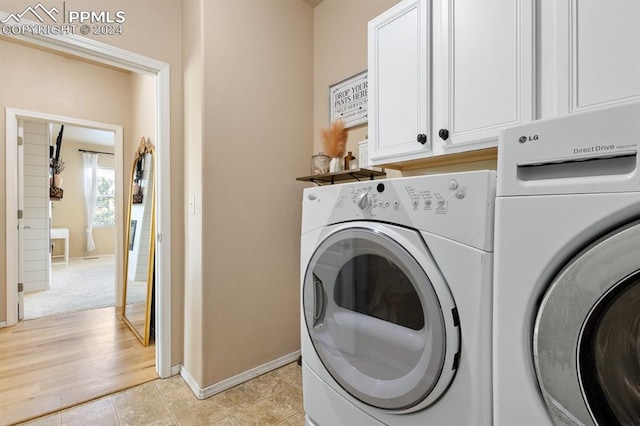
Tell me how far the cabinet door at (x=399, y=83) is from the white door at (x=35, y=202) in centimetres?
440

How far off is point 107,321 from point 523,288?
144 inches

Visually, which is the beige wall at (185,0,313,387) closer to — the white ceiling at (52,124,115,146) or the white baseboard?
the white baseboard

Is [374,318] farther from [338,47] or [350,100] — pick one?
[338,47]

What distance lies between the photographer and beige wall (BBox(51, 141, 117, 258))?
6305 mm

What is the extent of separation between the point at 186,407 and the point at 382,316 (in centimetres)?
137

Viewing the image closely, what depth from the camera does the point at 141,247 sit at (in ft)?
9.27

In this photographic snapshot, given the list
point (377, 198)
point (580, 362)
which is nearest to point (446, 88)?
point (377, 198)

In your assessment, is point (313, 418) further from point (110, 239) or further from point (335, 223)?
point (110, 239)

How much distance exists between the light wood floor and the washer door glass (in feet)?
5.10

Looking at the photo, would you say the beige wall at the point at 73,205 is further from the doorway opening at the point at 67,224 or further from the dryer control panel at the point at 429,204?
the dryer control panel at the point at 429,204

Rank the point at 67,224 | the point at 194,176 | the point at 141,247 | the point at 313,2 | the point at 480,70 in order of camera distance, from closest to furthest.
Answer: the point at 480,70
the point at 194,176
the point at 313,2
the point at 141,247
the point at 67,224

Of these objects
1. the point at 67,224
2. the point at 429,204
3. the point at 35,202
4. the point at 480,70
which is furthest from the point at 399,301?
the point at 67,224

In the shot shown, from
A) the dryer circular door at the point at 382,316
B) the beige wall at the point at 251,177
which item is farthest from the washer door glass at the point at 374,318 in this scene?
the beige wall at the point at 251,177

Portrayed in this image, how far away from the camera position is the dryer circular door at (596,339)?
0.58 metres
